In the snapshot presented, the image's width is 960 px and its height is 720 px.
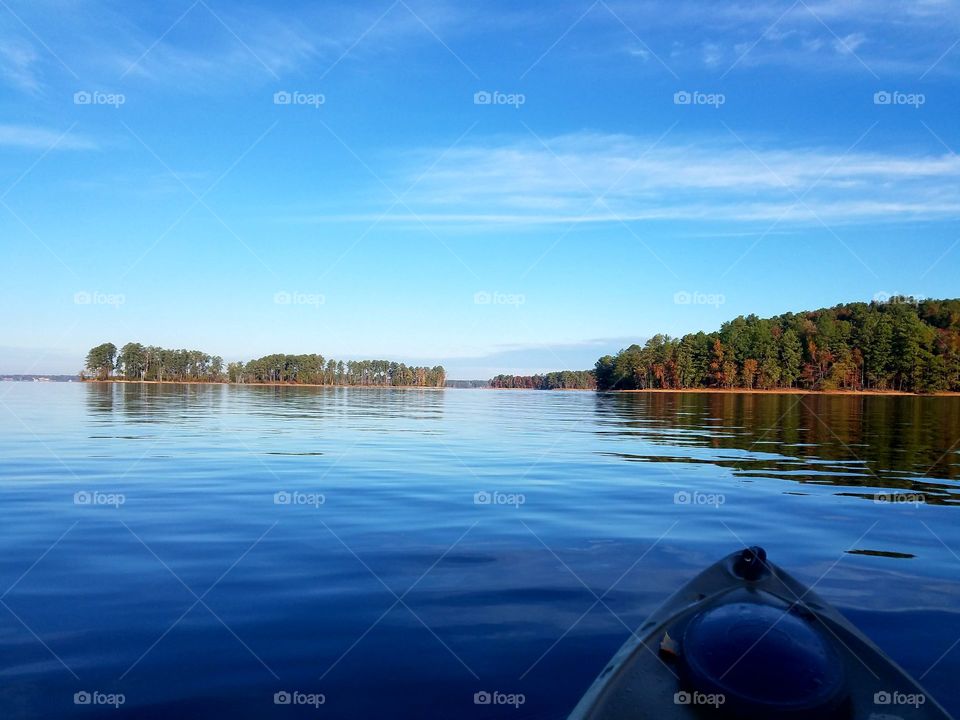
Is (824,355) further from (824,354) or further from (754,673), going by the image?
(754,673)

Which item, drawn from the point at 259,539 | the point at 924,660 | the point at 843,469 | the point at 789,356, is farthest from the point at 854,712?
the point at 789,356

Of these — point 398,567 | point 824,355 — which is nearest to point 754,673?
point 398,567

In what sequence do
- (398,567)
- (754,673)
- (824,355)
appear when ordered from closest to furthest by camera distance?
1. (754,673)
2. (398,567)
3. (824,355)

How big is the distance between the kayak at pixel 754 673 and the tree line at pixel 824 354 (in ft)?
546

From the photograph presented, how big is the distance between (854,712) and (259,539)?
8918mm

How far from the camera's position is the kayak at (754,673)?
4.56m

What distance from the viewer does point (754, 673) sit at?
466 centimetres

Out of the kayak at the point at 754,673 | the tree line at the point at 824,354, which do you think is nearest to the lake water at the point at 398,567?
the kayak at the point at 754,673

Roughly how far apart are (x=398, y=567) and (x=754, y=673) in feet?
18.8

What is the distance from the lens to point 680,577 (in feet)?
29.9

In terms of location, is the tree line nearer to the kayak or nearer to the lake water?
the lake water

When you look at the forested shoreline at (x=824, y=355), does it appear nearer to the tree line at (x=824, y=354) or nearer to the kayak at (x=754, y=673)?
the tree line at (x=824, y=354)

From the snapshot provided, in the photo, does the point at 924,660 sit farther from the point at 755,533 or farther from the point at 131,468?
the point at 131,468

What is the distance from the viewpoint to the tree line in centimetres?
14738
